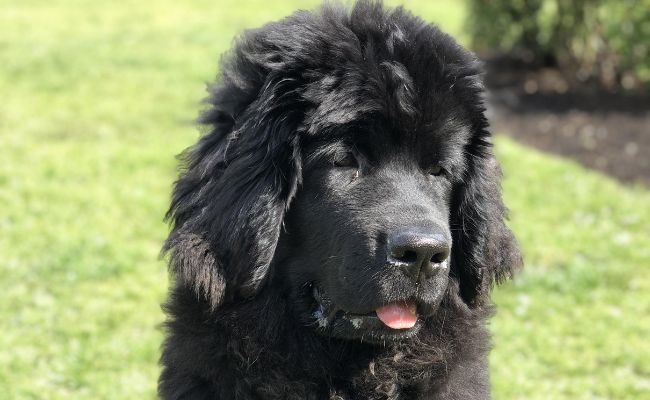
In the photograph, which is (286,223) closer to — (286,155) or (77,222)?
(286,155)

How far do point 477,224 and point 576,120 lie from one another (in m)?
7.30

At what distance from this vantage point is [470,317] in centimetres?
312

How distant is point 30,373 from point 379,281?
268 cm

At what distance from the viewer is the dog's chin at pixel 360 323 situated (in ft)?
8.91

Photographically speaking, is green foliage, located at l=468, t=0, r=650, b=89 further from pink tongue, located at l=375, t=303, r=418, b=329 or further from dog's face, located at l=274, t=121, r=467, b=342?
pink tongue, located at l=375, t=303, r=418, b=329

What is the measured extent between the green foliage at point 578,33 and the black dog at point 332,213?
7.70 m

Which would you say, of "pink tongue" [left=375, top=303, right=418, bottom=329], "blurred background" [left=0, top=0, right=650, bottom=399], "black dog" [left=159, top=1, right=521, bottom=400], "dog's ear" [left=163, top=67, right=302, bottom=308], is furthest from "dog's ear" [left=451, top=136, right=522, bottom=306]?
"blurred background" [left=0, top=0, right=650, bottom=399]

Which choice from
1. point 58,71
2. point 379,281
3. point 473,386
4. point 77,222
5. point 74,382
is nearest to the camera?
point 379,281

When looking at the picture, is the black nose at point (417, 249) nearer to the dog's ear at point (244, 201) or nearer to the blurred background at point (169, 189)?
the dog's ear at point (244, 201)

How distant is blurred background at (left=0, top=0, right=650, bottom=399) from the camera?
484 centimetres

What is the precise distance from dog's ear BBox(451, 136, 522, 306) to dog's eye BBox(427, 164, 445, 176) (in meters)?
0.12

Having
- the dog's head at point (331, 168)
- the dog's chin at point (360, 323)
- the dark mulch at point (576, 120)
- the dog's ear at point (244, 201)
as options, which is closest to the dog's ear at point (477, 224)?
the dog's head at point (331, 168)

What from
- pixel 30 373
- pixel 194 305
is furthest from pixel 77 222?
pixel 194 305

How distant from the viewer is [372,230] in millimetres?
2646
